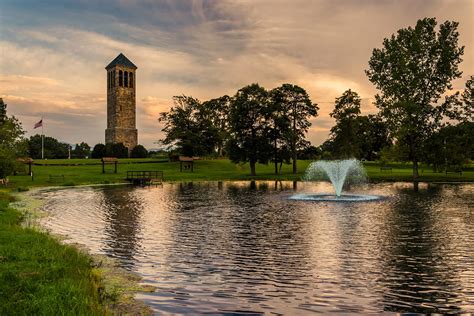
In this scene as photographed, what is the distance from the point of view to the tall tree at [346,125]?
8856 cm

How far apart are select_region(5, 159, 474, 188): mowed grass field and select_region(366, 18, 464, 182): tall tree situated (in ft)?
26.1

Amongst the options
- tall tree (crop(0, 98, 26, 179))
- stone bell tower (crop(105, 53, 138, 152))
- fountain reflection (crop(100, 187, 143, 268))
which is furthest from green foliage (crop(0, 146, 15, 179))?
stone bell tower (crop(105, 53, 138, 152))

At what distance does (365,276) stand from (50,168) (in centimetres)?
8401

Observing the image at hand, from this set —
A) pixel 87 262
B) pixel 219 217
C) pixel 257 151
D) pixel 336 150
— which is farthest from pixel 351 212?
pixel 336 150

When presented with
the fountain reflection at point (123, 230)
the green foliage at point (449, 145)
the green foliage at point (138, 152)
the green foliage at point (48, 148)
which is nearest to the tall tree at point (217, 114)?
the green foliage at point (138, 152)

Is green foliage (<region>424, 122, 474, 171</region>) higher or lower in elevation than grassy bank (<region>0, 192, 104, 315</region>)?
higher

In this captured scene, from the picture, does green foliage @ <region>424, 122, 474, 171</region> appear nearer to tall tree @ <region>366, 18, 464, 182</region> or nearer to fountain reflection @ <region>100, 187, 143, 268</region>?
tall tree @ <region>366, 18, 464, 182</region>

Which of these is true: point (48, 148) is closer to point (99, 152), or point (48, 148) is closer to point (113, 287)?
point (99, 152)

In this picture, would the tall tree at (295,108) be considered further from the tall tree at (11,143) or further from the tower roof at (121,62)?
the tower roof at (121,62)

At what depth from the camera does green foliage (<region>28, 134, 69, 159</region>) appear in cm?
12246

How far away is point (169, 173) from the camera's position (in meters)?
82.4

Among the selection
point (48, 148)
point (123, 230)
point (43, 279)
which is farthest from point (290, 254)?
point (48, 148)

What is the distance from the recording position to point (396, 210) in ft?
99.2

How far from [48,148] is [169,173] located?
71.8 meters
